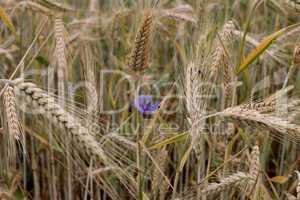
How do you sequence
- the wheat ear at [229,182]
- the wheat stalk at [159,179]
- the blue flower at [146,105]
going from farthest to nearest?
the blue flower at [146,105], the wheat stalk at [159,179], the wheat ear at [229,182]

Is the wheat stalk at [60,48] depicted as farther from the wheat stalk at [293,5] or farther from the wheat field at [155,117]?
the wheat stalk at [293,5]

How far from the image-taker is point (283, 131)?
2.66 ft

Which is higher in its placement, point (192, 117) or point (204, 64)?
point (204, 64)

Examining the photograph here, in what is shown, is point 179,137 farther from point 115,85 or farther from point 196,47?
point 115,85

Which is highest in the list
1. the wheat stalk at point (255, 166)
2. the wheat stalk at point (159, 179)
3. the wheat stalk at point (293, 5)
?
the wheat stalk at point (293, 5)

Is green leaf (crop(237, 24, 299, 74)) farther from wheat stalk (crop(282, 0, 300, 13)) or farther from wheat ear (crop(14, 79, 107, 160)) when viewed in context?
wheat ear (crop(14, 79, 107, 160))

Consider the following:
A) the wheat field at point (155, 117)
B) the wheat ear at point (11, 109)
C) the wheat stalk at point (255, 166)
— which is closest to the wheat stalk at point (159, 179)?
the wheat field at point (155, 117)

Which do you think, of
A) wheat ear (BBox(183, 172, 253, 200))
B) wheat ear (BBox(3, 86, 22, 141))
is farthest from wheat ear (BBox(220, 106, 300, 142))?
wheat ear (BBox(3, 86, 22, 141))

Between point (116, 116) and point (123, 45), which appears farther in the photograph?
point (123, 45)

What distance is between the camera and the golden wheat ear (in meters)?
0.90

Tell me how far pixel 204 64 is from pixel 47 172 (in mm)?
651

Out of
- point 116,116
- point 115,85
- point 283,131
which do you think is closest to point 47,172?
point 116,116

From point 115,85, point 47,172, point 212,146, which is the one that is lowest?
point 47,172

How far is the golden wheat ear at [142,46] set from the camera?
903 millimetres
